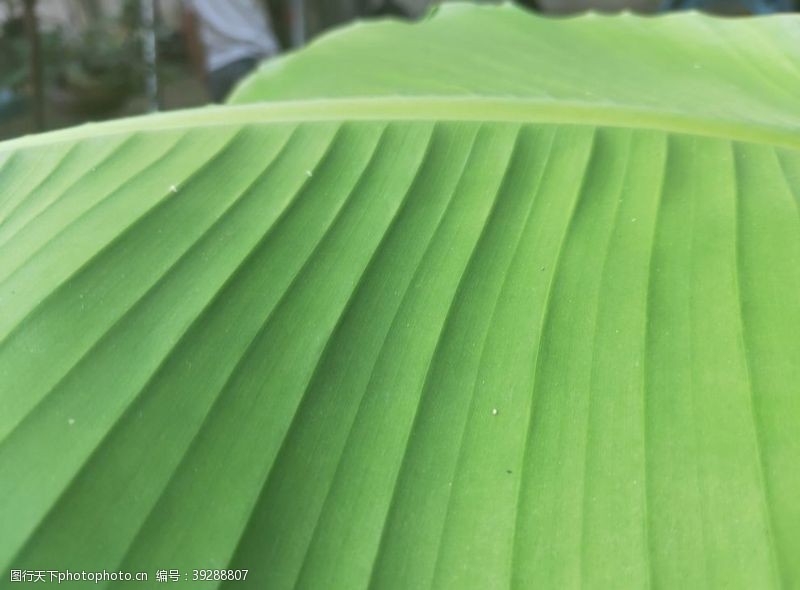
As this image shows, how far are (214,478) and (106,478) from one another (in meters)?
0.05

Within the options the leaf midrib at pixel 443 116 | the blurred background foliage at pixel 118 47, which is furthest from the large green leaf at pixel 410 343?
the blurred background foliage at pixel 118 47

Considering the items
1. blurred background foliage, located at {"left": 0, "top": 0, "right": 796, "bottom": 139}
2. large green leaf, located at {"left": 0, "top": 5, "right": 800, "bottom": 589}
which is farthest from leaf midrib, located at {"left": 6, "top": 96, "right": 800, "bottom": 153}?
blurred background foliage, located at {"left": 0, "top": 0, "right": 796, "bottom": 139}

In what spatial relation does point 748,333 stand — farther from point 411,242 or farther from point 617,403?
point 411,242

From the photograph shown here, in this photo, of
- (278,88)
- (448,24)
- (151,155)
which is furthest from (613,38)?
(151,155)

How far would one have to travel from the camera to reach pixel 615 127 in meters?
0.51

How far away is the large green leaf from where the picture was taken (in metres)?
0.32

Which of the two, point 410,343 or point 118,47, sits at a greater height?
point 410,343

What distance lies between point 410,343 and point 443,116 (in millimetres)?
199

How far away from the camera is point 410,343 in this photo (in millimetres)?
400

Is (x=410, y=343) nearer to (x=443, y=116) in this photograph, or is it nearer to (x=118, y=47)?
(x=443, y=116)

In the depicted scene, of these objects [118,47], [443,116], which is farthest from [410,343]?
[118,47]

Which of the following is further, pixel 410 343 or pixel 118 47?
pixel 118 47

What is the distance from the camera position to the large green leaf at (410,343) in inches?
12.8

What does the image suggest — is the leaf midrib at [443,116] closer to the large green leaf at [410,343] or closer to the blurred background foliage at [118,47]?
the large green leaf at [410,343]
